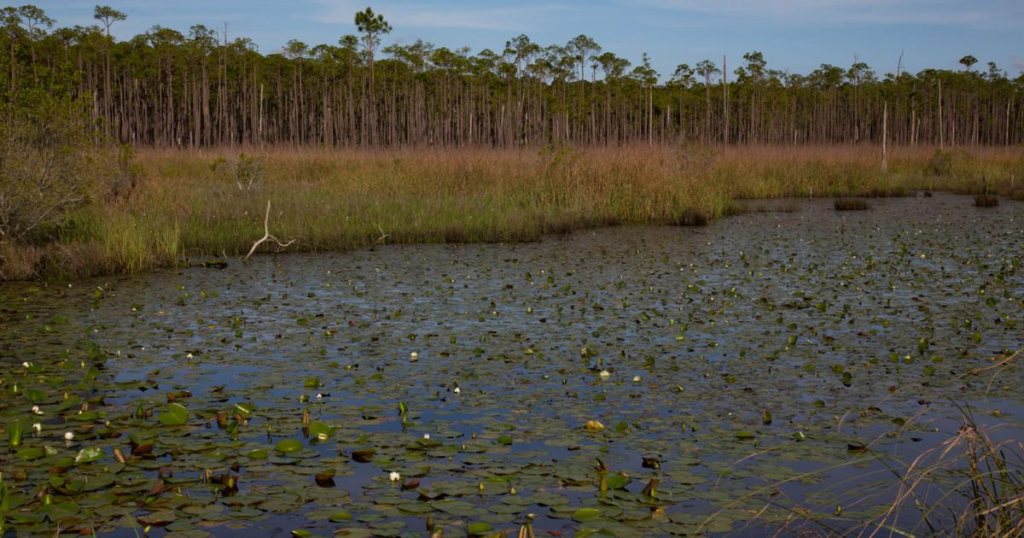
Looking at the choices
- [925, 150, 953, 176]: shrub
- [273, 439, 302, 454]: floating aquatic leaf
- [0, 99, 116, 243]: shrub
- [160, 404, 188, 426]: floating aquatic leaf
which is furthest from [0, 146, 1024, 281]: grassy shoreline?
[273, 439, 302, 454]: floating aquatic leaf

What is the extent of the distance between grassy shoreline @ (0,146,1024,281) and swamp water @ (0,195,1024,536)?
50.4 inches

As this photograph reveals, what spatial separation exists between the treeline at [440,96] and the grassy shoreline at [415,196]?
26.7 metres

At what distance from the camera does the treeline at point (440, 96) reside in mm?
63812

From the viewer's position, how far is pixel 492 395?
6570 millimetres

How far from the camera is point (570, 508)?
4.34 m

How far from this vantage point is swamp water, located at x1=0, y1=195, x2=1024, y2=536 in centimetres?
441

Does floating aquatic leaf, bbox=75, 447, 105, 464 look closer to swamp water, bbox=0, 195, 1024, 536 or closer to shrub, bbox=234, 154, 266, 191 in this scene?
swamp water, bbox=0, 195, 1024, 536

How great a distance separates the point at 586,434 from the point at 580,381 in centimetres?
143

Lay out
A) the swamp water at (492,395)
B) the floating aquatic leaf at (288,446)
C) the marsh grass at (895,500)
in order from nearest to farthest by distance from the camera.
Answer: the marsh grass at (895,500)
the swamp water at (492,395)
the floating aquatic leaf at (288,446)

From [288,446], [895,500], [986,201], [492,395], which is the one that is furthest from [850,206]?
[288,446]

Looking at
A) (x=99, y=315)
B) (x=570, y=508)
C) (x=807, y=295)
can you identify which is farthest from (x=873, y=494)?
(x=99, y=315)

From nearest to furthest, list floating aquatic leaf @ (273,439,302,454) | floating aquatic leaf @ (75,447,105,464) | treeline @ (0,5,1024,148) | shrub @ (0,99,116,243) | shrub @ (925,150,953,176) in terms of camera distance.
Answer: floating aquatic leaf @ (75,447,105,464) → floating aquatic leaf @ (273,439,302,454) → shrub @ (0,99,116,243) → shrub @ (925,150,953,176) → treeline @ (0,5,1024,148)

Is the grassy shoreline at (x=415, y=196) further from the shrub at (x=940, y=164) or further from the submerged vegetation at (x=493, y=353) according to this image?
the shrub at (x=940, y=164)

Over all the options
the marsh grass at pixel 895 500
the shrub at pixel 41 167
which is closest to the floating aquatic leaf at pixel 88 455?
the marsh grass at pixel 895 500
